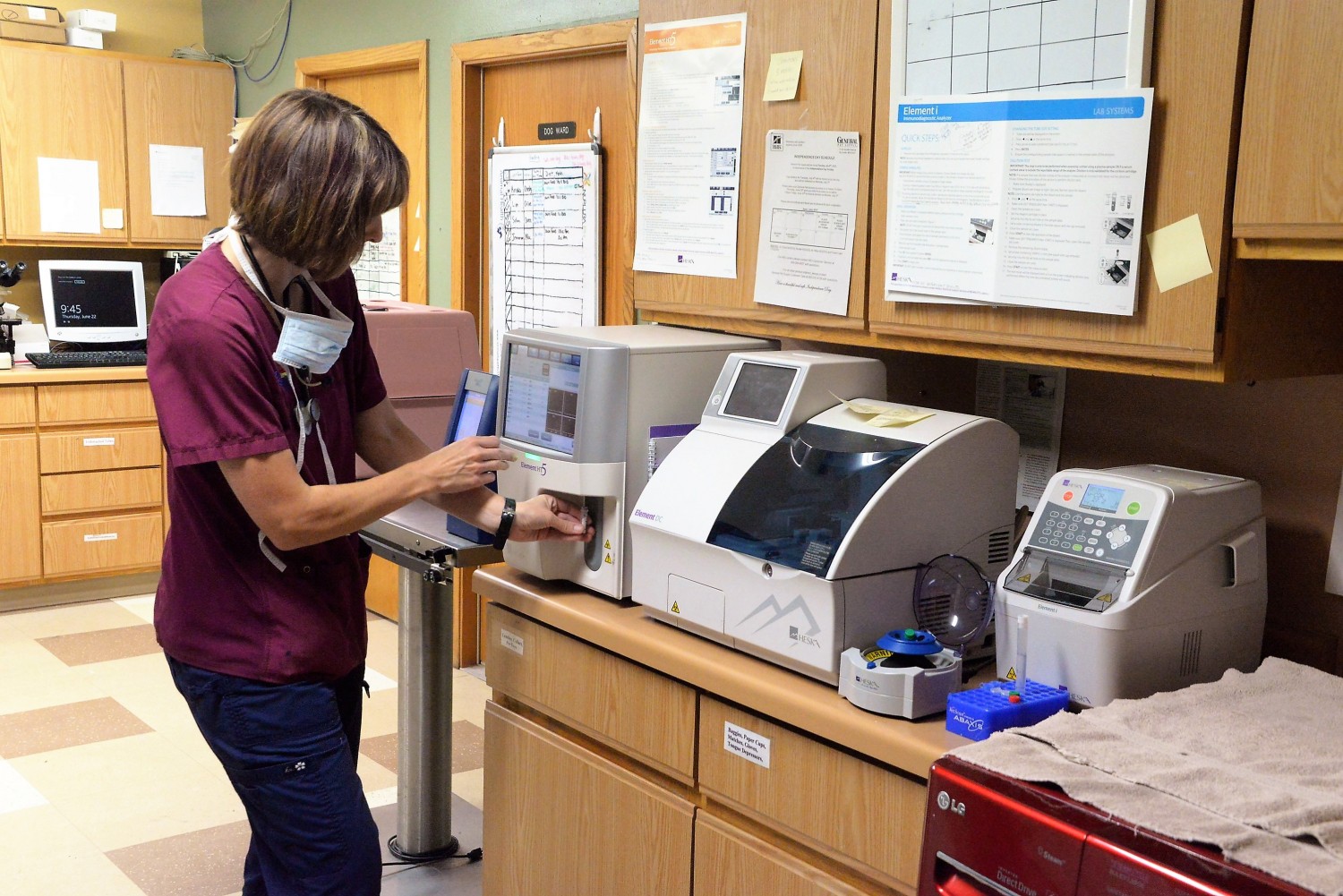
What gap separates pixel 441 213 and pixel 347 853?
8.88 ft

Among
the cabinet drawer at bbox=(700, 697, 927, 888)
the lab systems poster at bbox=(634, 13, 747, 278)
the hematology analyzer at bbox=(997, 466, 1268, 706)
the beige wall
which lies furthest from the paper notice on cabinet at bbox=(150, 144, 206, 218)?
the hematology analyzer at bbox=(997, 466, 1268, 706)

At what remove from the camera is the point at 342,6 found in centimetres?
447

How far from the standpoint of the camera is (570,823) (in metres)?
2.07

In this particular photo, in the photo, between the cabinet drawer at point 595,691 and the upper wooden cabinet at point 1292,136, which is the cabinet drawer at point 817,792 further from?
the upper wooden cabinet at point 1292,136

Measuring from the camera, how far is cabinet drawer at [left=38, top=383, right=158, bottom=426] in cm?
453

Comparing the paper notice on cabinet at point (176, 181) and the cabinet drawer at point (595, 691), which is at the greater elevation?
the paper notice on cabinet at point (176, 181)

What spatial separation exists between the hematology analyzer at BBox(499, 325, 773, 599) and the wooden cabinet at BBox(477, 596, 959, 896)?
3.9 inches

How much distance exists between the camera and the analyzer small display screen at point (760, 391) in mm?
1872

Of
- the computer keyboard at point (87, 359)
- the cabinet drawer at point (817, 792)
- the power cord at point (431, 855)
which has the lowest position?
the power cord at point (431, 855)

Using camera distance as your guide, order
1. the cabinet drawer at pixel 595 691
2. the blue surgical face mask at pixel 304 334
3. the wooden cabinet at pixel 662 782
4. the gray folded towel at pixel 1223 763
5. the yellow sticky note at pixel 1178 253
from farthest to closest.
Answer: the cabinet drawer at pixel 595 691 < the blue surgical face mask at pixel 304 334 < the wooden cabinet at pixel 662 782 < the yellow sticky note at pixel 1178 253 < the gray folded towel at pixel 1223 763

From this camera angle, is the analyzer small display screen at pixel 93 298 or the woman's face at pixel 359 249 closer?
the woman's face at pixel 359 249

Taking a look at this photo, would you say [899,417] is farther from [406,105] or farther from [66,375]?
[66,375]

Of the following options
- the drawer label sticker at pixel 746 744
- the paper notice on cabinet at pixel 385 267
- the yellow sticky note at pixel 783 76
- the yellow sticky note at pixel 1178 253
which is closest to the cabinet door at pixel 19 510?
the paper notice on cabinet at pixel 385 267

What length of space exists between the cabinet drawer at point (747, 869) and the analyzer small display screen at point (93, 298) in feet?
13.2
